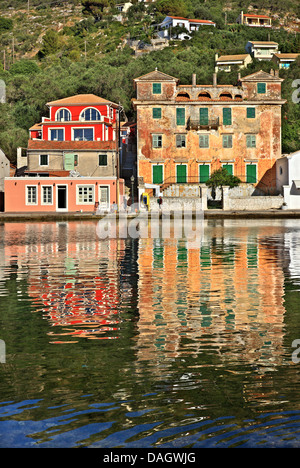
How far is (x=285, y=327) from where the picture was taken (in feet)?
33.3

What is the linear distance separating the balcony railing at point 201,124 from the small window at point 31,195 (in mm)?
16364

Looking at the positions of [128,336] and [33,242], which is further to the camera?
[33,242]

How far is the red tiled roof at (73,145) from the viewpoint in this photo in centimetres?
6450

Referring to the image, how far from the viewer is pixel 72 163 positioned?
64625 millimetres

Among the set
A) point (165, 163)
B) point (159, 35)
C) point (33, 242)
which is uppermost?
point (159, 35)

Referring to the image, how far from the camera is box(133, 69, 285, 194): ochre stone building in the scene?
64.9 meters

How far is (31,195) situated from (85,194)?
498 centimetres

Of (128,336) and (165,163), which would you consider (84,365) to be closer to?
(128,336)

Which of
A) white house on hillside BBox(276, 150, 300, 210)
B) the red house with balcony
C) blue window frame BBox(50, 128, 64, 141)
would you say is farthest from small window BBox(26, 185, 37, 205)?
white house on hillside BBox(276, 150, 300, 210)

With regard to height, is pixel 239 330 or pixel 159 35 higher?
pixel 159 35

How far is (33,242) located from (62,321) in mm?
19258

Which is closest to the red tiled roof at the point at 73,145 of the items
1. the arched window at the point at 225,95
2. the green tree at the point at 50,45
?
the arched window at the point at 225,95
